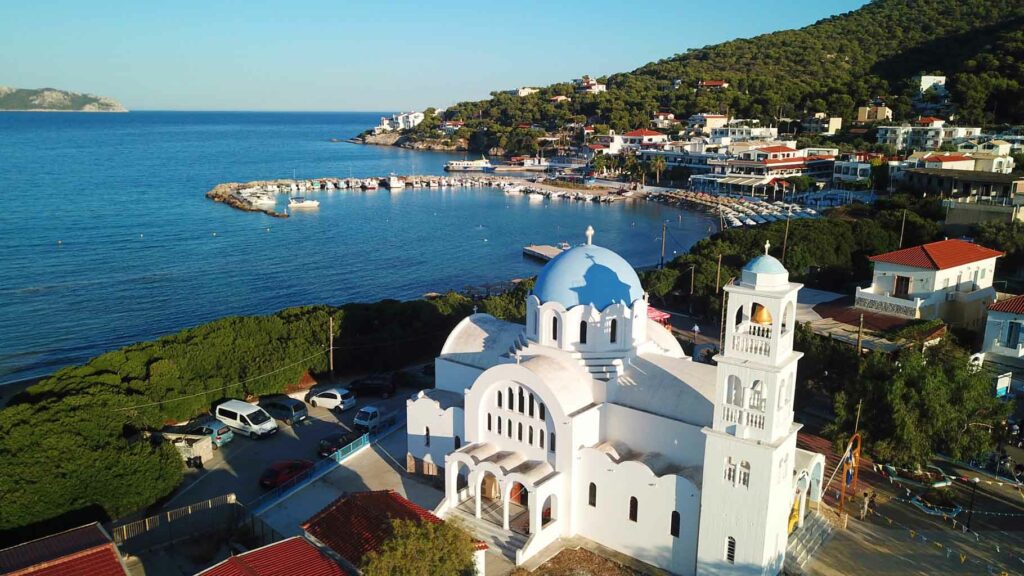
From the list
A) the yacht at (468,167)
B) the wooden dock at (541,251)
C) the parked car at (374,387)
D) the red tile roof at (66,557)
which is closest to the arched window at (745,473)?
the red tile roof at (66,557)

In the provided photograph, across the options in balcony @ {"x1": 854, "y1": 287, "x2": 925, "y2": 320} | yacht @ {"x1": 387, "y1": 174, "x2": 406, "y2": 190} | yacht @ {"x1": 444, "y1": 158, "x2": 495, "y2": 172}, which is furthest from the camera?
yacht @ {"x1": 444, "y1": 158, "x2": 495, "y2": 172}

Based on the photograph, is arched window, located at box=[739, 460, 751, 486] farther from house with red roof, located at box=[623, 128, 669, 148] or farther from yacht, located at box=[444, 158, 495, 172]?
yacht, located at box=[444, 158, 495, 172]

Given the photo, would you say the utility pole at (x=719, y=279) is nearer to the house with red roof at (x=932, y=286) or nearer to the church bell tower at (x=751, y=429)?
the house with red roof at (x=932, y=286)

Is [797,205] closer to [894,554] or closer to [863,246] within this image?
[863,246]

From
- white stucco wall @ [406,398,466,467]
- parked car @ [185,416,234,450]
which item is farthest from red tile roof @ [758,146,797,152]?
parked car @ [185,416,234,450]

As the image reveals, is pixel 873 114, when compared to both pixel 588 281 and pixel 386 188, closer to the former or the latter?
pixel 386 188

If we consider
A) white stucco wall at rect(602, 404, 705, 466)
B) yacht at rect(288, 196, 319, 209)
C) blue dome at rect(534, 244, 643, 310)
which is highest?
blue dome at rect(534, 244, 643, 310)

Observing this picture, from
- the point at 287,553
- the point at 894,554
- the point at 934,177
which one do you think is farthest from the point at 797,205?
the point at 287,553
